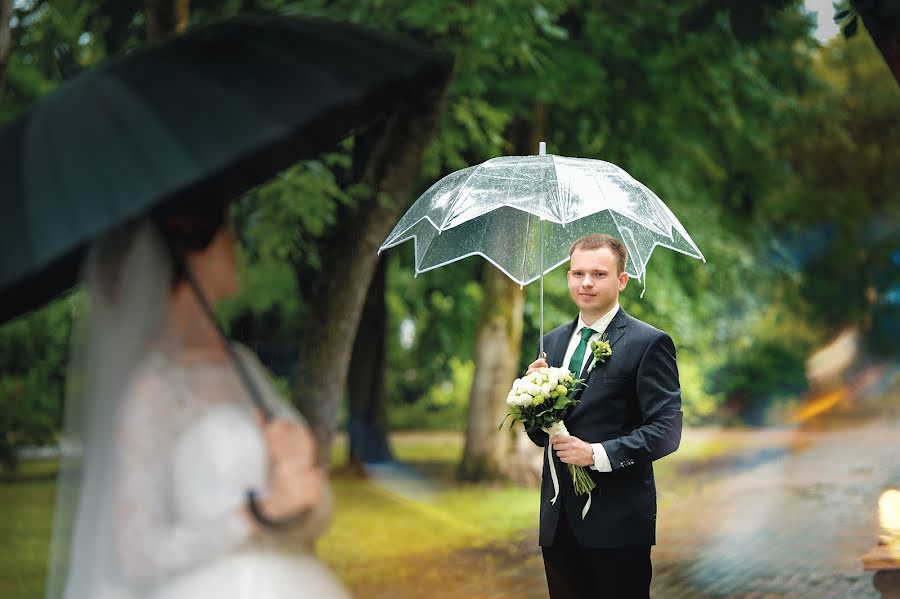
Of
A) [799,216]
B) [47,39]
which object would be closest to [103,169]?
[47,39]

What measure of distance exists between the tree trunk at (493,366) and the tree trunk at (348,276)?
484cm

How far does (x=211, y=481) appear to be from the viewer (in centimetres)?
250

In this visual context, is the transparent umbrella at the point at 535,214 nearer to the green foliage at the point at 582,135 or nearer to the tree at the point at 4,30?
the green foliage at the point at 582,135

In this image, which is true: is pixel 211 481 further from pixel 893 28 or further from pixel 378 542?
pixel 378 542

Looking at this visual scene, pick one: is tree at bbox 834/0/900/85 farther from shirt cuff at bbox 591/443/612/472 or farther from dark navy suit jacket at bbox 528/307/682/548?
shirt cuff at bbox 591/443/612/472

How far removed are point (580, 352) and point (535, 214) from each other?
0.97 meters

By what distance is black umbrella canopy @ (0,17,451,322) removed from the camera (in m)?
2.29

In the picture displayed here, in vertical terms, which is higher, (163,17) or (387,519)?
(163,17)

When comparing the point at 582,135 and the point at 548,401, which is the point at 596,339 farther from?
the point at 582,135

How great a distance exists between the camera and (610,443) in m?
4.36

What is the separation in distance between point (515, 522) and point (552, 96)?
490 cm

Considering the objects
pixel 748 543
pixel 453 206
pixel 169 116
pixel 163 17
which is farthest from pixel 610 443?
pixel 748 543

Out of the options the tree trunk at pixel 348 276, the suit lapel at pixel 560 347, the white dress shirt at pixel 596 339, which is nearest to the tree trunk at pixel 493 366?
the tree trunk at pixel 348 276

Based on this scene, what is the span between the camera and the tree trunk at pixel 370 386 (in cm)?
1700
